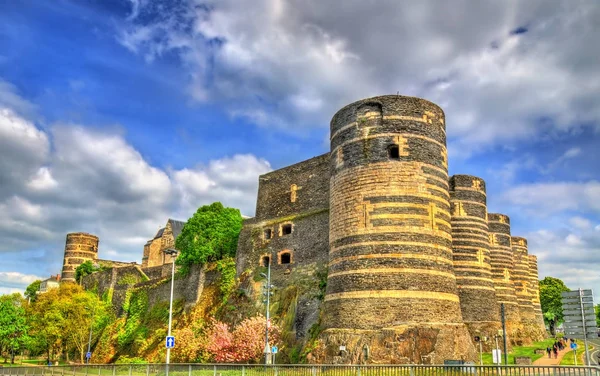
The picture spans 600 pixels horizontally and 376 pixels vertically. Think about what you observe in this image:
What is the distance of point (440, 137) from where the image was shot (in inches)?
1201

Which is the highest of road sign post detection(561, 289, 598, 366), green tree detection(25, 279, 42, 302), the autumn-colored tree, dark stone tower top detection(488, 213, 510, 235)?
dark stone tower top detection(488, 213, 510, 235)

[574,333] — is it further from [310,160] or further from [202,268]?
[202,268]

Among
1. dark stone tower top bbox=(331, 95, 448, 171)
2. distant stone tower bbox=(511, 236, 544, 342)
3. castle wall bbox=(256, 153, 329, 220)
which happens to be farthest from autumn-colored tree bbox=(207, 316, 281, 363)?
distant stone tower bbox=(511, 236, 544, 342)

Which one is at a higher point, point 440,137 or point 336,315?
point 440,137

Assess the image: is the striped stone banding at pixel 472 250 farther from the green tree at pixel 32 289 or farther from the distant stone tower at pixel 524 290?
the green tree at pixel 32 289

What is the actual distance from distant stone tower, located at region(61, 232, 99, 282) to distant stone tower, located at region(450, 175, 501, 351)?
61.6 meters

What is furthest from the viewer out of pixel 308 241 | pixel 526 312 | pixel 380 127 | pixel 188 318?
pixel 526 312

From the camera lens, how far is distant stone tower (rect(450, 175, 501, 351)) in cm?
3916

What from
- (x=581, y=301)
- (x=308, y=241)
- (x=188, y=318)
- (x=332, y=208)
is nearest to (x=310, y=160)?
(x=308, y=241)

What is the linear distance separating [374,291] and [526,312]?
34.7m

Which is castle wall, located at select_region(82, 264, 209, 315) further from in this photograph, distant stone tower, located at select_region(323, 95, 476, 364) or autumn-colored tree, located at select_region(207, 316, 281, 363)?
distant stone tower, located at select_region(323, 95, 476, 364)

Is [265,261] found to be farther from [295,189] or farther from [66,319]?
[66,319]

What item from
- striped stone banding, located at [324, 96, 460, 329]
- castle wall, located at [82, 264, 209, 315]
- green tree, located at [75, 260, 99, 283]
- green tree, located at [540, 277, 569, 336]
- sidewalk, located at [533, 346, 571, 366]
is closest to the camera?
striped stone banding, located at [324, 96, 460, 329]

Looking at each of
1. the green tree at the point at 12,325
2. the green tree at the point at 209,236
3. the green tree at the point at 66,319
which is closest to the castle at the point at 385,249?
the green tree at the point at 209,236
